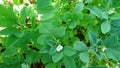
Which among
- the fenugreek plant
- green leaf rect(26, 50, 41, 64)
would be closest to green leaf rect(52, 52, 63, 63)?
the fenugreek plant

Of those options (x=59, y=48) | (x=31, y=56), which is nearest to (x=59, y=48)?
(x=59, y=48)

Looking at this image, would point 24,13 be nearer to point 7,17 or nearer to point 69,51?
point 7,17

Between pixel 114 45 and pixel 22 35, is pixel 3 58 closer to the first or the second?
pixel 22 35

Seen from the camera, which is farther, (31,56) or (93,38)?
(31,56)

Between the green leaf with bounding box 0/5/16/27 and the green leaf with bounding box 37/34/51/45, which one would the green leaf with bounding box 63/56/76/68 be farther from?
the green leaf with bounding box 0/5/16/27

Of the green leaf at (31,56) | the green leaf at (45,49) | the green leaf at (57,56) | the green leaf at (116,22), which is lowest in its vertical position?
the green leaf at (31,56)

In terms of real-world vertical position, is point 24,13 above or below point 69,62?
above

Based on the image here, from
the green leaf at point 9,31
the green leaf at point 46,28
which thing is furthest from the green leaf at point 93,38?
the green leaf at point 9,31

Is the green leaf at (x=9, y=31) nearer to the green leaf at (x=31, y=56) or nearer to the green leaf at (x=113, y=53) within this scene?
the green leaf at (x=31, y=56)
